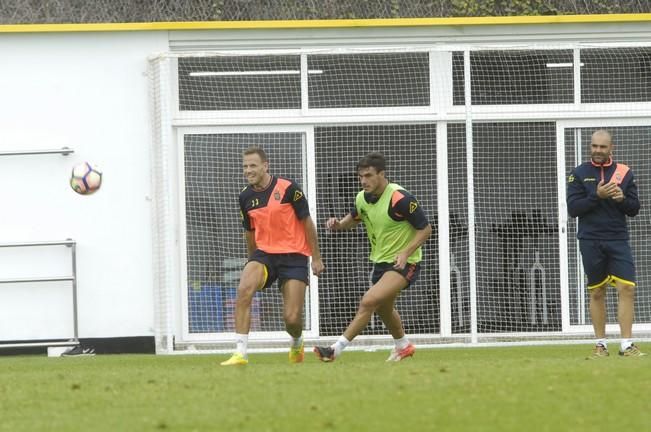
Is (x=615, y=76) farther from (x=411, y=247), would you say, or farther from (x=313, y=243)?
(x=313, y=243)

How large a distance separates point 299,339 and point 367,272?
159 inches

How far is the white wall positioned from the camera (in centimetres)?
1667

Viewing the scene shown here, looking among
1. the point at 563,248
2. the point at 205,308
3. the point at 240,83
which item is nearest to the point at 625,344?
the point at 563,248

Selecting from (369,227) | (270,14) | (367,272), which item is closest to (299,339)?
(369,227)

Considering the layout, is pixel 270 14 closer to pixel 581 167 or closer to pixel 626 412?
pixel 581 167

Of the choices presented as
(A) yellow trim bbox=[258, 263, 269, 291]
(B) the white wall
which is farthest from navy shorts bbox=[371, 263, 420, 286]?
(B) the white wall

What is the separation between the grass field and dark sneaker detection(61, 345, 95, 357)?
15.1 ft

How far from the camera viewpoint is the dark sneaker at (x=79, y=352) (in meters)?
16.3

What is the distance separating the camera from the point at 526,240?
1736 centimetres

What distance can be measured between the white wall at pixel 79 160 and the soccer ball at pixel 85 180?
2102mm

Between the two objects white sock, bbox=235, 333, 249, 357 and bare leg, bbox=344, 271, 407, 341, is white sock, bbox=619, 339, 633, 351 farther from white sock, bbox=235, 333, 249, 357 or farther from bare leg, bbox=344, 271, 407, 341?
white sock, bbox=235, 333, 249, 357

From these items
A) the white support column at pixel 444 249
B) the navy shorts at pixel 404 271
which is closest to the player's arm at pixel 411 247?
the navy shorts at pixel 404 271

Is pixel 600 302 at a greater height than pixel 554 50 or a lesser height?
lesser

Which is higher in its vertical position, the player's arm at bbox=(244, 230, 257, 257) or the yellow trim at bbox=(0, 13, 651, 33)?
the yellow trim at bbox=(0, 13, 651, 33)
